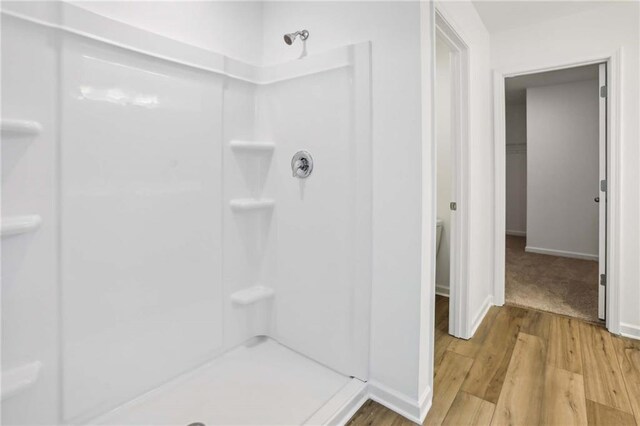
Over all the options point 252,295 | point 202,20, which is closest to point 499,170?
point 252,295

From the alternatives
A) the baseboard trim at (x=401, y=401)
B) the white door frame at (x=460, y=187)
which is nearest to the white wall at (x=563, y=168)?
the white door frame at (x=460, y=187)

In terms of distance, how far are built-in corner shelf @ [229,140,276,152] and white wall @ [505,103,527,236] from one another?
5651mm

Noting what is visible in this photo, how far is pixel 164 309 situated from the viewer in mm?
1692

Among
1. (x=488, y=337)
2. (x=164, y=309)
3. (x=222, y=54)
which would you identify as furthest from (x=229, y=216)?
(x=488, y=337)

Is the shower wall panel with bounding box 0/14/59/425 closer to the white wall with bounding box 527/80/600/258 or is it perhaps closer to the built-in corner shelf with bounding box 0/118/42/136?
the built-in corner shelf with bounding box 0/118/42/136

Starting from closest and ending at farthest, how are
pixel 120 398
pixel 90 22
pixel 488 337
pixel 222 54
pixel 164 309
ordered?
pixel 90 22
pixel 120 398
pixel 164 309
pixel 222 54
pixel 488 337

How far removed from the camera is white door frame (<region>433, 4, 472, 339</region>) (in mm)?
2275

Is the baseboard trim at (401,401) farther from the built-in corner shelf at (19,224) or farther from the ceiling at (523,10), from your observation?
the ceiling at (523,10)

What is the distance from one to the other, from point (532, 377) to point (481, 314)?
807 mm

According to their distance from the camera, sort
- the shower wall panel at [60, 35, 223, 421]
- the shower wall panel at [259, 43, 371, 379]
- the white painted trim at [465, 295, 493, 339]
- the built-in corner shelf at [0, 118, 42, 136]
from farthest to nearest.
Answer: the white painted trim at [465, 295, 493, 339], the shower wall panel at [259, 43, 371, 379], the shower wall panel at [60, 35, 223, 421], the built-in corner shelf at [0, 118, 42, 136]

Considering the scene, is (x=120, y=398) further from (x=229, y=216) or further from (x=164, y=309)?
(x=229, y=216)

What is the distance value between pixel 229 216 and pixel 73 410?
114 centimetres

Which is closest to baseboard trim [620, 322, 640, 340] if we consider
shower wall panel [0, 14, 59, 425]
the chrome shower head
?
the chrome shower head

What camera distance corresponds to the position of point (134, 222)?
5.13 feet
